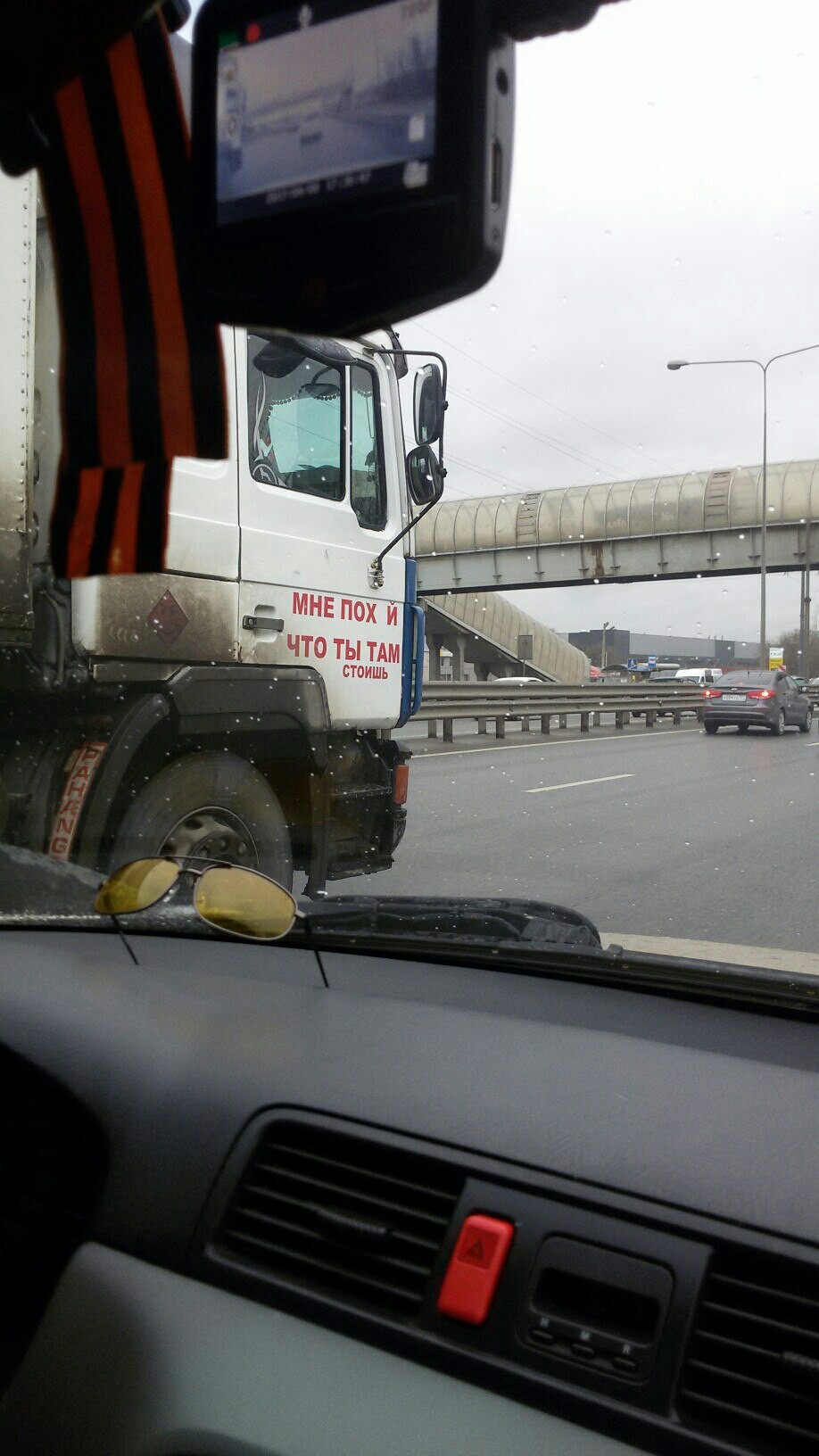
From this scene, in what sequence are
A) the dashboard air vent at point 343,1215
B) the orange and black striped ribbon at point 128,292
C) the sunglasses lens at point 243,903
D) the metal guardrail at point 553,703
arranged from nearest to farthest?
the dashboard air vent at point 343,1215 → the orange and black striped ribbon at point 128,292 → the sunglasses lens at point 243,903 → the metal guardrail at point 553,703

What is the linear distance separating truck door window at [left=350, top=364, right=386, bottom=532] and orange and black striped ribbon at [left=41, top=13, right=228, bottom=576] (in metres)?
2.21

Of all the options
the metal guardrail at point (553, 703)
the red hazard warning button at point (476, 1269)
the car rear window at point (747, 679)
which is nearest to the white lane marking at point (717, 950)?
the red hazard warning button at point (476, 1269)

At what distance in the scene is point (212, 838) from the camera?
170 inches

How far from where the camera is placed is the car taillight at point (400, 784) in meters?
5.36

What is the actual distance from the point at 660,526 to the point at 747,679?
6.01 m

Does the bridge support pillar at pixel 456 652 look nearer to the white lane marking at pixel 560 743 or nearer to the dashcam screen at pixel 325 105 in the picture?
the white lane marking at pixel 560 743

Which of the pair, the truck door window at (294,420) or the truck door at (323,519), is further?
the truck door at (323,519)

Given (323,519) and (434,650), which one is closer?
(323,519)

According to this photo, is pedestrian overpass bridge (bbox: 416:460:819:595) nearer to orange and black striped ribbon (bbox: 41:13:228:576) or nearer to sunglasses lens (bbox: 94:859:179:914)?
orange and black striped ribbon (bbox: 41:13:228:576)

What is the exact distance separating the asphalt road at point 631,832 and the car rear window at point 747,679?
503 mm

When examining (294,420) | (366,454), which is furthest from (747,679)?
(294,420)

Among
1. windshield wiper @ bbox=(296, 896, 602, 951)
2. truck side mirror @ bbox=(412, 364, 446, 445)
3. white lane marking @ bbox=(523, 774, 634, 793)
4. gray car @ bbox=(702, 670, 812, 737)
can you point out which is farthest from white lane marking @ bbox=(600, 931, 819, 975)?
gray car @ bbox=(702, 670, 812, 737)

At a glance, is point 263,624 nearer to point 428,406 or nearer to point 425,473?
point 425,473

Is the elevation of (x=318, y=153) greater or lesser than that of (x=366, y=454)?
lesser
